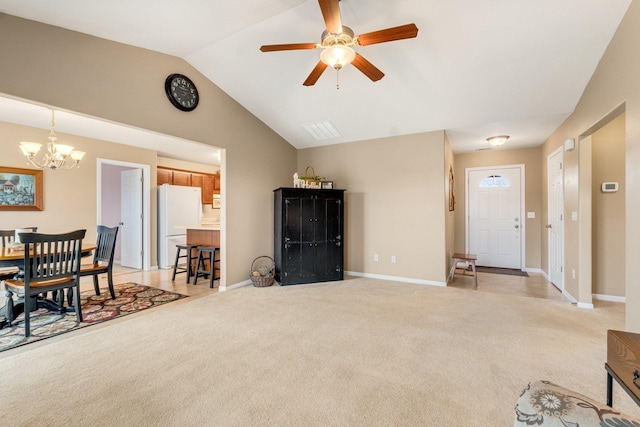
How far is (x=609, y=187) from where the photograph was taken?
3.63m

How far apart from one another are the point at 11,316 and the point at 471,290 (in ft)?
18.0

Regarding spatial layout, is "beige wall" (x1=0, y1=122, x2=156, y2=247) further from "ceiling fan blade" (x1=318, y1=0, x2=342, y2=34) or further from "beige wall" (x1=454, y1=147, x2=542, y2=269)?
"beige wall" (x1=454, y1=147, x2=542, y2=269)

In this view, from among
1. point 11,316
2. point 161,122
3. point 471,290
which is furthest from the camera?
point 471,290

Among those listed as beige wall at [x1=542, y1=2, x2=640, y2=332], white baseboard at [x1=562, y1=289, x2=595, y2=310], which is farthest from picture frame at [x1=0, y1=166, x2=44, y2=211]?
white baseboard at [x1=562, y1=289, x2=595, y2=310]

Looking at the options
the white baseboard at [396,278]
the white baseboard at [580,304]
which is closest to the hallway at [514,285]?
the white baseboard at [580,304]

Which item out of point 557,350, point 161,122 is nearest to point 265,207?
point 161,122

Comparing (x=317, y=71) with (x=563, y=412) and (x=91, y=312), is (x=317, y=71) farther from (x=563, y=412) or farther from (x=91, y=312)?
(x=91, y=312)

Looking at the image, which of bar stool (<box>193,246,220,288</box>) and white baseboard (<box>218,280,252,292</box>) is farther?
bar stool (<box>193,246,220,288</box>)

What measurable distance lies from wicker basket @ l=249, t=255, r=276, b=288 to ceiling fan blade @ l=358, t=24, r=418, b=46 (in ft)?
11.0

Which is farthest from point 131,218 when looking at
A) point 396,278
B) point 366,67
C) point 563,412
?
point 563,412

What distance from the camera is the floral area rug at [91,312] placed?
102 inches

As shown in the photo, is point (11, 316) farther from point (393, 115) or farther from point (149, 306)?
point (393, 115)

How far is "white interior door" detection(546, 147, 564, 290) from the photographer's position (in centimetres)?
405

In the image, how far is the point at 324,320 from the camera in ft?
9.66
